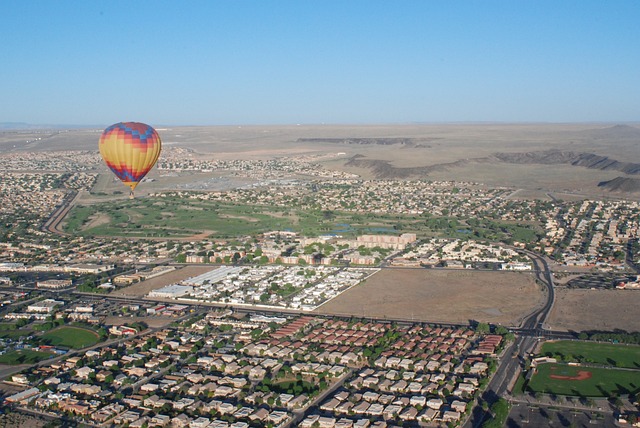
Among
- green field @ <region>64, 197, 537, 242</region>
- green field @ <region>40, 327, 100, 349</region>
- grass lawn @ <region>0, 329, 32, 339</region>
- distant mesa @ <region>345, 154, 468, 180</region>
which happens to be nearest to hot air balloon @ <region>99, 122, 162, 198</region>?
green field @ <region>40, 327, 100, 349</region>

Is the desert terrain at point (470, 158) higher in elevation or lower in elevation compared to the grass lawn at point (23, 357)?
lower

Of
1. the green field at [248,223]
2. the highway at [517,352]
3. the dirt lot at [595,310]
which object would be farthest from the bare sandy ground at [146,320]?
the green field at [248,223]

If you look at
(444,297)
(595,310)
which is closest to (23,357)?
(444,297)

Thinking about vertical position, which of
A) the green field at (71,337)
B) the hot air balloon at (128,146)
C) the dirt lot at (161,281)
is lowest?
the dirt lot at (161,281)

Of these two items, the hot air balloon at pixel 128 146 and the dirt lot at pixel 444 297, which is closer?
the dirt lot at pixel 444 297

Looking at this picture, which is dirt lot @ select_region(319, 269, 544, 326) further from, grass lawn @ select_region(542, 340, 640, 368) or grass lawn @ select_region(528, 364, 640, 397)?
→ grass lawn @ select_region(528, 364, 640, 397)

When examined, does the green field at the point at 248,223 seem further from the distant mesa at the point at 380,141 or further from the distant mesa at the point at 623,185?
the distant mesa at the point at 380,141

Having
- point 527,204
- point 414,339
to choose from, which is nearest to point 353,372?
point 414,339

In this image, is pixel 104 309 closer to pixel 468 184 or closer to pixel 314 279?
pixel 314 279
